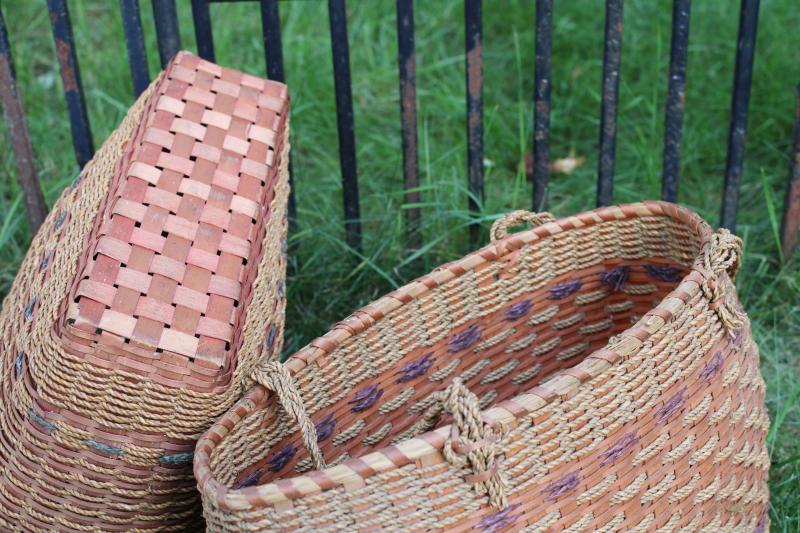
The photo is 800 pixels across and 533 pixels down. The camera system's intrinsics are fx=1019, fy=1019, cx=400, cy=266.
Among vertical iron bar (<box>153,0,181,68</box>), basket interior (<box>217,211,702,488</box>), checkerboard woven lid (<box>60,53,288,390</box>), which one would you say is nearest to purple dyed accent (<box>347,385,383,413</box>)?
basket interior (<box>217,211,702,488</box>)

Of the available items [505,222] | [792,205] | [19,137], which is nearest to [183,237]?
[505,222]

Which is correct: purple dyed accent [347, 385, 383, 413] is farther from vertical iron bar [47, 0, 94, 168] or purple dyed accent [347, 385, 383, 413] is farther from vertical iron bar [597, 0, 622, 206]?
vertical iron bar [47, 0, 94, 168]

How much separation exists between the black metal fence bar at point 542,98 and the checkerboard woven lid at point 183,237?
0.63 metres

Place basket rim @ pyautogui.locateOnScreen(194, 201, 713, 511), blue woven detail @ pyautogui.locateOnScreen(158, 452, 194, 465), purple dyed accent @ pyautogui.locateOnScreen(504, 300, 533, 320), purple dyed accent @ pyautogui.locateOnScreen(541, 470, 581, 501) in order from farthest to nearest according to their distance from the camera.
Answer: purple dyed accent @ pyautogui.locateOnScreen(504, 300, 533, 320), blue woven detail @ pyautogui.locateOnScreen(158, 452, 194, 465), purple dyed accent @ pyautogui.locateOnScreen(541, 470, 581, 501), basket rim @ pyautogui.locateOnScreen(194, 201, 713, 511)

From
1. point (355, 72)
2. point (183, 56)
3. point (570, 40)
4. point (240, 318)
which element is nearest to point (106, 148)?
point (183, 56)

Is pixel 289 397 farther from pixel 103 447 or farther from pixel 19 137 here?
pixel 19 137

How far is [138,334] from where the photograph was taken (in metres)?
1.27

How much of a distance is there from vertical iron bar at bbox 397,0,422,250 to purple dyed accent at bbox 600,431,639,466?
932 mm

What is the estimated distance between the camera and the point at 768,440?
173cm

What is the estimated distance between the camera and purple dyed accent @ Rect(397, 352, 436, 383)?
5.20ft

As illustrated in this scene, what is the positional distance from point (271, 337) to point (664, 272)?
2.17 ft

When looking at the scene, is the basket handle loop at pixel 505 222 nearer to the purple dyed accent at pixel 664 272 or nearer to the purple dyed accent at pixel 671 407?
the purple dyed accent at pixel 664 272

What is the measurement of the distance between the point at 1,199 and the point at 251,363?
3.92 feet

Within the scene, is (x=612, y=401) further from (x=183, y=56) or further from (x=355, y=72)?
(x=355, y=72)
